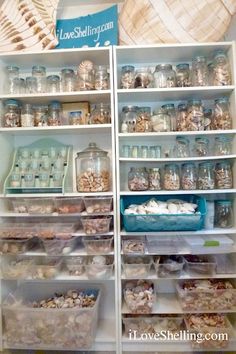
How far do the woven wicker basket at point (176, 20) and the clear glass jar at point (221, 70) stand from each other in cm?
10

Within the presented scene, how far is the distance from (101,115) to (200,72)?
59 cm

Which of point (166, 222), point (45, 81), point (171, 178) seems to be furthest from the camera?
point (45, 81)

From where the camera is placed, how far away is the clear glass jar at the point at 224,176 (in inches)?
53.1

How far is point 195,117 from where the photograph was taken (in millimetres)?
1370

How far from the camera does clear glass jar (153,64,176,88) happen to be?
4.62ft

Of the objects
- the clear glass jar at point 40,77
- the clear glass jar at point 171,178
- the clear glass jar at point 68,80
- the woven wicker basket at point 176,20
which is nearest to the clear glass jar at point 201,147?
the clear glass jar at point 171,178

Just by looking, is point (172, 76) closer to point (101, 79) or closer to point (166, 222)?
point (101, 79)

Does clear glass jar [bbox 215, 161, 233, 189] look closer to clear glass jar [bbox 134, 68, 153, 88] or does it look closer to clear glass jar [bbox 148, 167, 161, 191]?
clear glass jar [bbox 148, 167, 161, 191]

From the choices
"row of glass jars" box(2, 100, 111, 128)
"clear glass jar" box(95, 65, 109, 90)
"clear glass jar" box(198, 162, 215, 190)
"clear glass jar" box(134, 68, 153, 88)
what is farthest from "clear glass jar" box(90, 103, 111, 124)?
"clear glass jar" box(198, 162, 215, 190)

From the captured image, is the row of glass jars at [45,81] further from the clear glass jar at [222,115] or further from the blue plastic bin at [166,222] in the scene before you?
the blue plastic bin at [166,222]

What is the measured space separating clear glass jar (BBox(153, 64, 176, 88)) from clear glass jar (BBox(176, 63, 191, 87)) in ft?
0.09

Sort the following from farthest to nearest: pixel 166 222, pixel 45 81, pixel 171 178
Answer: pixel 45 81, pixel 171 178, pixel 166 222

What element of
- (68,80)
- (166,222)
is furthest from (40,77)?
(166,222)


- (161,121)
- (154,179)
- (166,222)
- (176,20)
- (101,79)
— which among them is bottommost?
(166,222)
